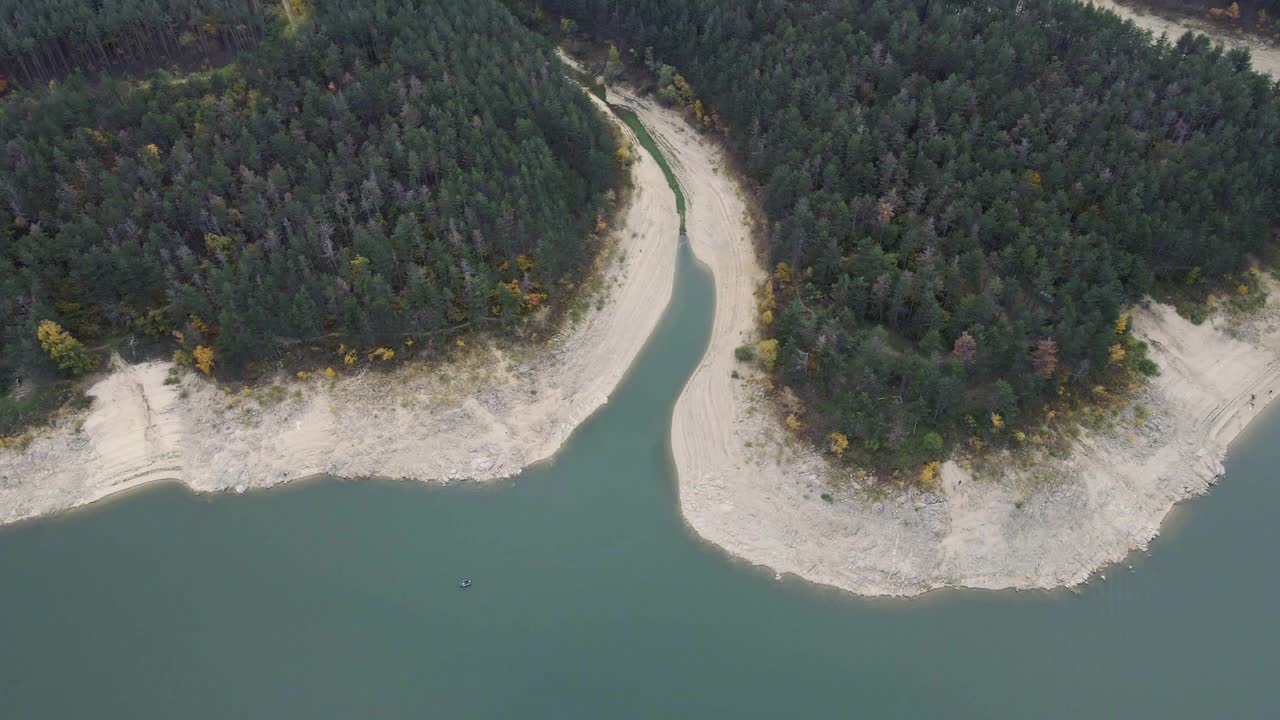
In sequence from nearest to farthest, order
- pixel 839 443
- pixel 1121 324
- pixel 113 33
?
pixel 839 443, pixel 1121 324, pixel 113 33

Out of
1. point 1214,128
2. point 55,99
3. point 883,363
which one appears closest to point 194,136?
point 55,99

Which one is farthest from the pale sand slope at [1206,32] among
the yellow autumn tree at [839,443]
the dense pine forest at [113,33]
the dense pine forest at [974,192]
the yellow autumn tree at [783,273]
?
the dense pine forest at [113,33]

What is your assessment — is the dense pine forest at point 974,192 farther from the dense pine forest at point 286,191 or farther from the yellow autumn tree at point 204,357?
the yellow autumn tree at point 204,357

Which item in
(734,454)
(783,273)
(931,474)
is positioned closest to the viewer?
(931,474)

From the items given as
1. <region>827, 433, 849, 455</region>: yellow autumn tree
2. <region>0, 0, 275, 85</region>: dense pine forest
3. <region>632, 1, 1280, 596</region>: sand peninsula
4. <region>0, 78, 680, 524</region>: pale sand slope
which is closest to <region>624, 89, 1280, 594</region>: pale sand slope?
<region>632, 1, 1280, 596</region>: sand peninsula

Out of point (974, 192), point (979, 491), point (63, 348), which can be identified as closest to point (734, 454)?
point (979, 491)

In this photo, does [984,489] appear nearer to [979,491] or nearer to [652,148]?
[979,491]
